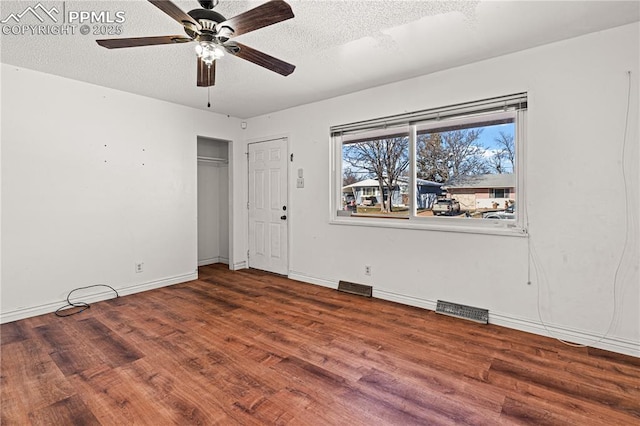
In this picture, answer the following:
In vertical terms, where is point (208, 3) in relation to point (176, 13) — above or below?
above

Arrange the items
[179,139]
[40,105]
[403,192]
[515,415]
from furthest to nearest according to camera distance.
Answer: [179,139], [403,192], [40,105], [515,415]

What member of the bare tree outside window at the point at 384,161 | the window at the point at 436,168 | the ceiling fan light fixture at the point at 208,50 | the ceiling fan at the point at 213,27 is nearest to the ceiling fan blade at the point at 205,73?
the ceiling fan at the point at 213,27

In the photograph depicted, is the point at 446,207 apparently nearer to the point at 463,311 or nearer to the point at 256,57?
the point at 463,311

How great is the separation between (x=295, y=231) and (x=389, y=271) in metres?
1.58

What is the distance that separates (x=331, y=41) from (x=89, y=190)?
125 inches

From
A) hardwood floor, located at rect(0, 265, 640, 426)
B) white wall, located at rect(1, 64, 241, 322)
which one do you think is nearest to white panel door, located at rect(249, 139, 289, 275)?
white wall, located at rect(1, 64, 241, 322)

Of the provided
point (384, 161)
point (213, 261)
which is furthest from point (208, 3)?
point (213, 261)

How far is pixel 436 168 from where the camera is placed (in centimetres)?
348

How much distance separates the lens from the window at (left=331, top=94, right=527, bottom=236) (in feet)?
10.0

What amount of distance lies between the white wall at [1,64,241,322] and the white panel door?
968 mm

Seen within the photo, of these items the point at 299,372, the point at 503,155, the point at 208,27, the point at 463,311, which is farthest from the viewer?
the point at 463,311

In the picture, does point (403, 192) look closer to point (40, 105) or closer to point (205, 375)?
point (205, 375)

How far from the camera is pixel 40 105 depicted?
3.33 metres

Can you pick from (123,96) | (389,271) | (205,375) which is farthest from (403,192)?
(123,96)
